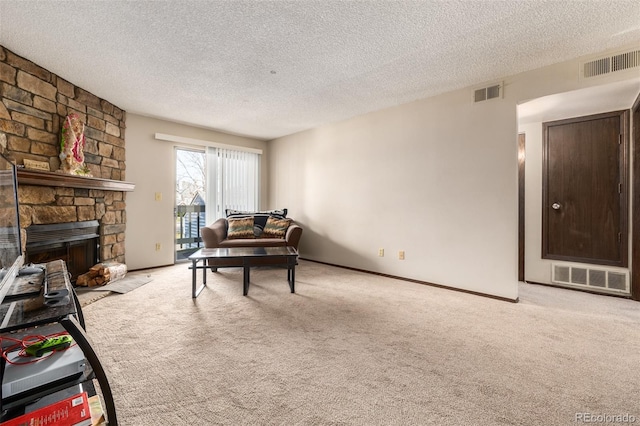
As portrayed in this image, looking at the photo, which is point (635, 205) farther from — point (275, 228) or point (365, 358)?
point (275, 228)

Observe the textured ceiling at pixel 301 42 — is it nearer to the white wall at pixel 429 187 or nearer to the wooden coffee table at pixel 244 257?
the white wall at pixel 429 187

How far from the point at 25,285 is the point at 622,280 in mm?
5265

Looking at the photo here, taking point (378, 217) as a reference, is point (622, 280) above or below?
below

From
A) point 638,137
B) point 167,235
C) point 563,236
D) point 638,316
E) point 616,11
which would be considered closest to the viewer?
point 616,11

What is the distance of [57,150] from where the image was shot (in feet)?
9.98

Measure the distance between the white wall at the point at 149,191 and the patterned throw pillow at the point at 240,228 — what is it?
3.30ft

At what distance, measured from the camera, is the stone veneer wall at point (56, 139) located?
101 inches

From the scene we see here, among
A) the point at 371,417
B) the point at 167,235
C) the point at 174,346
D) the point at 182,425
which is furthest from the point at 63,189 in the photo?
the point at 371,417

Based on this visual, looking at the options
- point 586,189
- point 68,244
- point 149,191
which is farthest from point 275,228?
point 586,189

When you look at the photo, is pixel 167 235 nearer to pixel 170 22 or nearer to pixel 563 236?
pixel 170 22

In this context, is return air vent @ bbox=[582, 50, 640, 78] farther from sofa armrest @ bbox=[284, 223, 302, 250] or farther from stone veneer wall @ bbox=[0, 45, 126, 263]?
stone veneer wall @ bbox=[0, 45, 126, 263]

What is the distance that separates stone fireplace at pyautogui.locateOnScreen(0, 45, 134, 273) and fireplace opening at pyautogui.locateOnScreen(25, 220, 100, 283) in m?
0.04

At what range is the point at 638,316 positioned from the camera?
254 centimetres

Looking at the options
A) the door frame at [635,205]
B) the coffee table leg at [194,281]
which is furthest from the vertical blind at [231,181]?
the door frame at [635,205]
